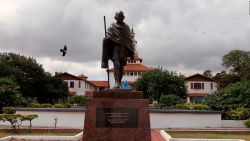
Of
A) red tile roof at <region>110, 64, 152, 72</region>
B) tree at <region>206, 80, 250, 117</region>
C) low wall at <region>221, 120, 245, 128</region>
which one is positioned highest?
red tile roof at <region>110, 64, 152, 72</region>

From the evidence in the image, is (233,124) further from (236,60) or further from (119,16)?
(236,60)

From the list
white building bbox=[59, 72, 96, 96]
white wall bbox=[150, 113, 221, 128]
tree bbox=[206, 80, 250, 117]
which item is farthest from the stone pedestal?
white building bbox=[59, 72, 96, 96]

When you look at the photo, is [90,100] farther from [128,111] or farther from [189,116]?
[189,116]

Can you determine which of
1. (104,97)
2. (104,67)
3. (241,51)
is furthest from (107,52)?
(241,51)

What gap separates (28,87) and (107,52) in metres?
47.5

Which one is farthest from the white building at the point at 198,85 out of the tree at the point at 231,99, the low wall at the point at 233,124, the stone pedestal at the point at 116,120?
the stone pedestal at the point at 116,120

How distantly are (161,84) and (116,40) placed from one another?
42.6 meters

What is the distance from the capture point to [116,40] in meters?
13.3

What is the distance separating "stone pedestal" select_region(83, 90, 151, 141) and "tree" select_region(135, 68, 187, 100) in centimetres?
4310

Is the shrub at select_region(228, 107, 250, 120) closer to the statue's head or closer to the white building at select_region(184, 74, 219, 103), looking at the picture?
the statue's head

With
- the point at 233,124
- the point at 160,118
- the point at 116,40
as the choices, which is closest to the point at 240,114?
the point at 233,124

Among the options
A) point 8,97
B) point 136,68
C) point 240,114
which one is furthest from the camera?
point 136,68

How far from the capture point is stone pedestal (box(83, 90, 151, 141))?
11.9 m

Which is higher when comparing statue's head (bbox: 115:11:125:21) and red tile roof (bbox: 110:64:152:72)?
red tile roof (bbox: 110:64:152:72)
